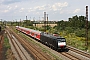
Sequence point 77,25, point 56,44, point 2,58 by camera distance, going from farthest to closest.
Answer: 1. point 77,25
2. point 56,44
3. point 2,58

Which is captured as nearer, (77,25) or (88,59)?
(88,59)

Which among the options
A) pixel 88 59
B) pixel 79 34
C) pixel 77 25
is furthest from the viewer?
pixel 77 25

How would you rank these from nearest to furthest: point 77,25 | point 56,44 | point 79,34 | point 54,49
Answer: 1. point 56,44
2. point 54,49
3. point 79,34
4. point 77,25

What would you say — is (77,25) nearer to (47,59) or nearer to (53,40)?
(53,40)

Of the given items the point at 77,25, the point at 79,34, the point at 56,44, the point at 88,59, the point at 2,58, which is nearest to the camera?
the point at 88,59

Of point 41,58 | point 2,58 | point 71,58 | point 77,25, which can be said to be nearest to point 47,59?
point 41,58

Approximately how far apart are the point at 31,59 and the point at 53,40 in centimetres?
834

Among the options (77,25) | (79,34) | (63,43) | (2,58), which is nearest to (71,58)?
(63,43)

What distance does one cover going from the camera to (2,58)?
26750 millimetres

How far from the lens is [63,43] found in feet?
102

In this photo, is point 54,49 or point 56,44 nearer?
point 56,44

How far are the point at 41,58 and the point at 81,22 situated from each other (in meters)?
62.3

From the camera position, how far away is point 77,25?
8500 centimetres

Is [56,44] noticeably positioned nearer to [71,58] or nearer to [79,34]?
[71,58]
